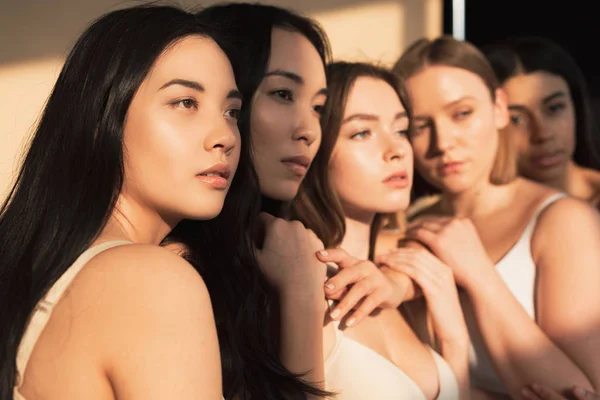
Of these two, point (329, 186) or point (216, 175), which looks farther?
point (329, 186)

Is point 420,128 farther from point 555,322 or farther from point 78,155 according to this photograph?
point 78,155

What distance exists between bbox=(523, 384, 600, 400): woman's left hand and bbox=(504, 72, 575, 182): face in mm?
1143

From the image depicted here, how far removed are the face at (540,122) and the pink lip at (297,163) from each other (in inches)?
52.4

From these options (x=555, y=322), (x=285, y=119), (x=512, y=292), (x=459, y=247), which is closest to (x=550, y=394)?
(x=555, y=322)

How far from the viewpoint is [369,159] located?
2.25 meters

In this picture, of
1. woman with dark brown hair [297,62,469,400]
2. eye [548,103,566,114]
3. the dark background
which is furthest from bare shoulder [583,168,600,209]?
woman with dark brown hair [297,62,469,400]

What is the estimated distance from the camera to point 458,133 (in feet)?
8.62

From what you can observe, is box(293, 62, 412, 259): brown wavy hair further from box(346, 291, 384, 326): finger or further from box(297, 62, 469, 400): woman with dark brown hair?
box(346, 291, 384, 326): finger

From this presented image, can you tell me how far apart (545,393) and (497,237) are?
1.84 feet

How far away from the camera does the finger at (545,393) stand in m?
Answer: 2.25

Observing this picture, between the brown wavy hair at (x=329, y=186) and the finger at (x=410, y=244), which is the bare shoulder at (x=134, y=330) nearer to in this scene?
the brown wavy hair at (x=329, y=186)

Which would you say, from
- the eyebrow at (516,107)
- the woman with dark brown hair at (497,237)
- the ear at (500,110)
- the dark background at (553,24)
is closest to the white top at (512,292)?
the woman with dark brown hair at (497,237)

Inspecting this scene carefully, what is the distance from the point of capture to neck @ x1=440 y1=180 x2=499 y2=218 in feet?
9.04

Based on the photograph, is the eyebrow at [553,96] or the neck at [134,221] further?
the eyebrow at [553,96]
